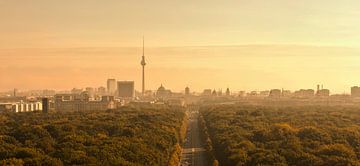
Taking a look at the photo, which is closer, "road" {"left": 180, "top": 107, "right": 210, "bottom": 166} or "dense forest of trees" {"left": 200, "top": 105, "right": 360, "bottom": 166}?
"dense forest of trees" {"left": 200, "top": 105, "right": 360, "bottom": 166}

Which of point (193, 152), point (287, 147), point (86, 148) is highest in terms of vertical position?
point (86, 148)

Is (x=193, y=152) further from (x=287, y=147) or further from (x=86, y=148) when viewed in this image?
(x=86, y=148)

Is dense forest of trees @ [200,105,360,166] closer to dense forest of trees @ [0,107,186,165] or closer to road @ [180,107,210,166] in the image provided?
road @ [180,107,210,166]

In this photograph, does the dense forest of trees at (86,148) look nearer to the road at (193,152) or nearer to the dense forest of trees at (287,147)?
the road at (193,152)

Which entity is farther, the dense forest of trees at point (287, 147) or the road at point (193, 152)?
the road at point (193, 152)

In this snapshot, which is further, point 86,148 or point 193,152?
point 193,152

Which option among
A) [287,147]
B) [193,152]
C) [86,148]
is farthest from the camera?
[193,152]

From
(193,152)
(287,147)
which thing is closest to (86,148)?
(287,147)

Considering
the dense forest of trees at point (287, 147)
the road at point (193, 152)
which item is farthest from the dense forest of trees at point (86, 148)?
the dense forest of trees at point (287, 147)

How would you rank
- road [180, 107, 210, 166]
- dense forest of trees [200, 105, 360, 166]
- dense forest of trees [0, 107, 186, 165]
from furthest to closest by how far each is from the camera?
road [180, 107, 210, 166]
dense forest of trees [200, 105, 360, 166]
dense forest of trees [0, 107, 186, 165]

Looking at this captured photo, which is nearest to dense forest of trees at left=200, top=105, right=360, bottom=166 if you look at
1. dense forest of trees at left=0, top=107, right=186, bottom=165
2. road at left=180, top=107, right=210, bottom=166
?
road at left=180, top=107, right=210, bottom=166

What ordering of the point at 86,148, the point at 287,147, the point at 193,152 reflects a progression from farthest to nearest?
the point at 193,152 → the point at 287,147 → the point at 86,148

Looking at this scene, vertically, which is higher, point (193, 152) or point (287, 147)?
point (287, 147)
